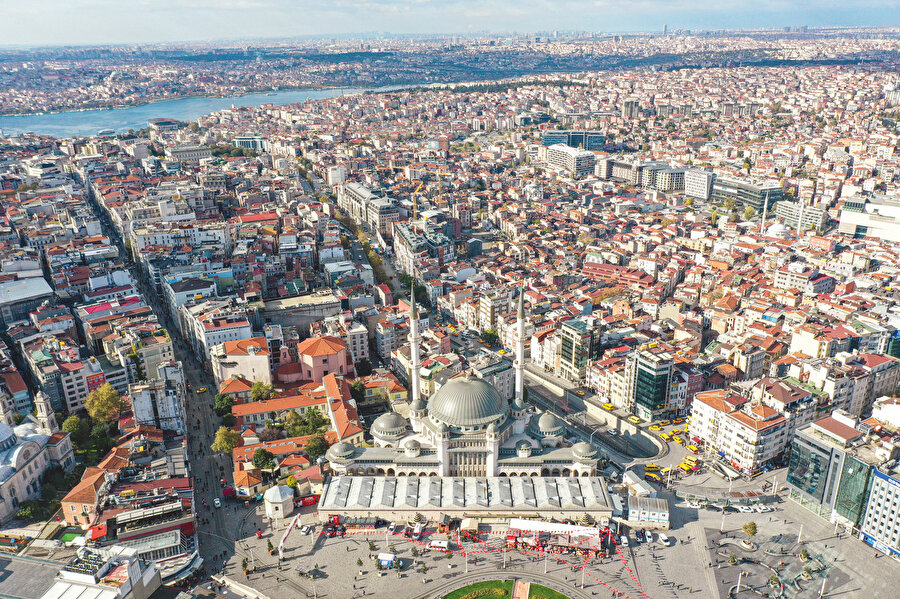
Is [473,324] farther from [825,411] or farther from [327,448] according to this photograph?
[825,411]

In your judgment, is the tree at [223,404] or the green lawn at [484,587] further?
the tree at [223,404]

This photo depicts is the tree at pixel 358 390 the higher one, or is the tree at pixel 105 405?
the tree at pixel 105 405

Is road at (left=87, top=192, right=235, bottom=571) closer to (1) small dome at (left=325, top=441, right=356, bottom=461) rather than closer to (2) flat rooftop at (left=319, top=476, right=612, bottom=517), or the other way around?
(2) flat rooftop at (left=319, top=476, right=612, bottom=517)

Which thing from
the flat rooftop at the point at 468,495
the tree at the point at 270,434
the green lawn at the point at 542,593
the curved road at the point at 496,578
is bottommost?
the green lawn at the point at 542,593

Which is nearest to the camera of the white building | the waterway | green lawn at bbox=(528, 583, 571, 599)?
green lawn at bbox=(528, 583, 571, 599)

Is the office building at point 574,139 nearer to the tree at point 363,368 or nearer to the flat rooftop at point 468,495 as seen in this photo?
the tree at point 363,368

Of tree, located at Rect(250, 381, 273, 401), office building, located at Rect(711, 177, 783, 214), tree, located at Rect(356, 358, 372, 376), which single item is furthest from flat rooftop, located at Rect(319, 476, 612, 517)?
office building, located at Rect(711, 177, 783, 214)

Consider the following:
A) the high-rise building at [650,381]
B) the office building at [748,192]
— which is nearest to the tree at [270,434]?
the high-rise building at [650,381]

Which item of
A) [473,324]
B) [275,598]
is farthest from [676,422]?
[275,598]
